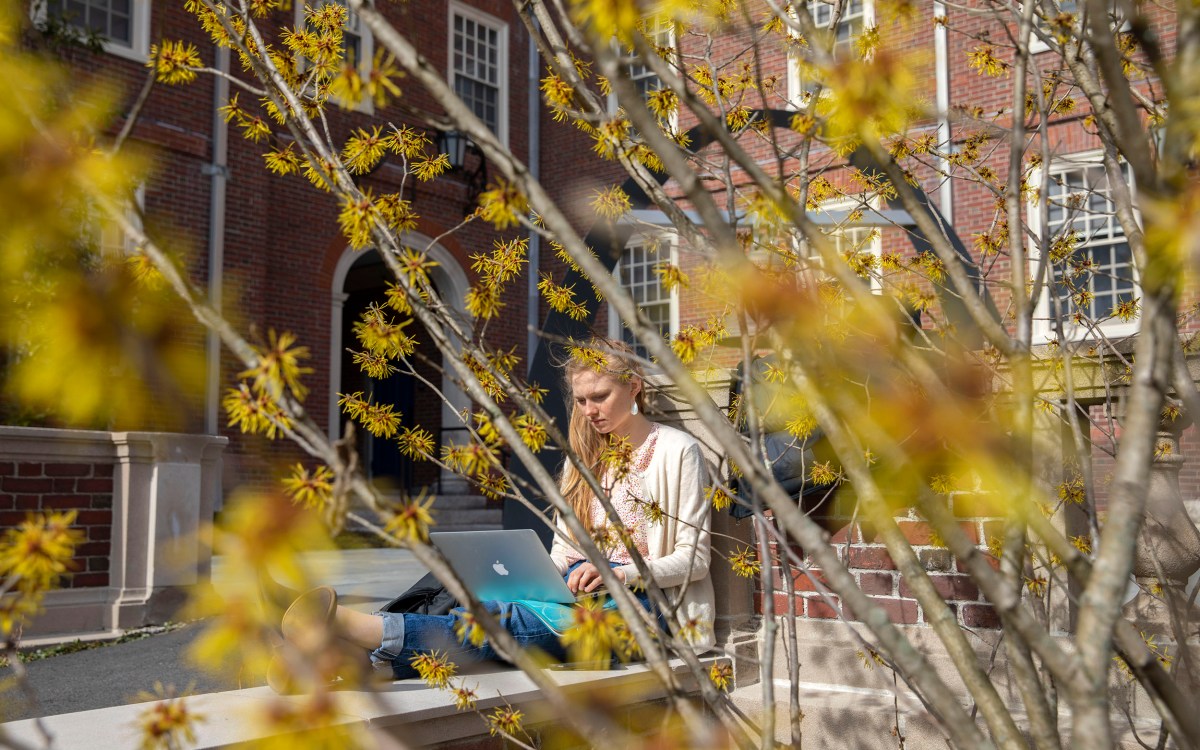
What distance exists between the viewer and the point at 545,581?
2922 mm

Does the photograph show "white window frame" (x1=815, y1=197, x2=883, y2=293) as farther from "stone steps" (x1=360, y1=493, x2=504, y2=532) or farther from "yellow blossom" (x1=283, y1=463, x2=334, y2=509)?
"stone steps" (x1=360, y1=493, x2=504, y2=532)

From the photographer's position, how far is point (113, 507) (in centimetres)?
687

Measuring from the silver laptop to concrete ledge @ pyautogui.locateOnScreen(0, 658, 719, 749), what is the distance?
0.78 ft

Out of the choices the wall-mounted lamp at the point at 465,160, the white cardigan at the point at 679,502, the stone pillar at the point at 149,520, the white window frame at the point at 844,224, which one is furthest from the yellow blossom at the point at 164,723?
the wall-mounted lamp at the point at 465,160

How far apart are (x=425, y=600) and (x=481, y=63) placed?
538 inches

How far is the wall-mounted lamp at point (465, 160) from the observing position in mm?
12742

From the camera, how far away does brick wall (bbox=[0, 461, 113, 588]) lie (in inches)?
250

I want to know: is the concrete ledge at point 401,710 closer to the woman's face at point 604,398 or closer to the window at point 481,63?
the woman's face at point 604,398

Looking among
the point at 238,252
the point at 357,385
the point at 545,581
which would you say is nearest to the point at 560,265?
the point at 357,385

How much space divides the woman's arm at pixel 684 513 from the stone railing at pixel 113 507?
4485 millimetres

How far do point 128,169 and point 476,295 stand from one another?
0.57 m

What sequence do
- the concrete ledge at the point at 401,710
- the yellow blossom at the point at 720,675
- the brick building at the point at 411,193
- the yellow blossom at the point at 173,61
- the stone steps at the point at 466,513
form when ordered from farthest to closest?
the stone steps at the point at 466,513 → the brick building at the point at 411,193 → the yellow blossom at the point at 720,675 → the concrete ledge at the point at 401,710 → the yellow blossom at the point at 173,61

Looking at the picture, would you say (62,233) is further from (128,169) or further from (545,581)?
(545,581)

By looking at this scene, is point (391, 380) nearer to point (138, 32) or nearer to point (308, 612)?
point (138, 32)
